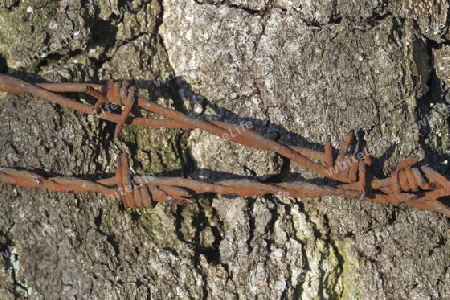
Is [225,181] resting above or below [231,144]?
below

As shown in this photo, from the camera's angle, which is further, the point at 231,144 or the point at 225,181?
the point at 231,144

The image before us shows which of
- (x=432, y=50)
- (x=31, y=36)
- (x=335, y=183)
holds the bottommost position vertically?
(x=335, y=183)

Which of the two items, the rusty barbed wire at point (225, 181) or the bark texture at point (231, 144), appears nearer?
the rusty barbed wire at point (225, 181)

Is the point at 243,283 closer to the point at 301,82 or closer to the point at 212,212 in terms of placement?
the point at 212,212

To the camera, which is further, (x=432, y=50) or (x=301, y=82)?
(x=432, y=50)

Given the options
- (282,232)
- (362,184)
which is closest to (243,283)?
(282,232)
